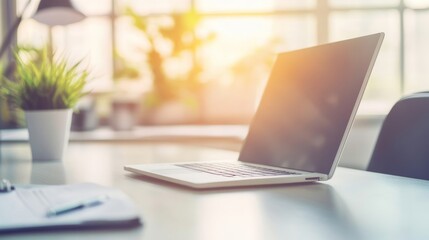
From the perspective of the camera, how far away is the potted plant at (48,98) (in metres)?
1.43

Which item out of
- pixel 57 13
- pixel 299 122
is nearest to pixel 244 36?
pixel 57 13

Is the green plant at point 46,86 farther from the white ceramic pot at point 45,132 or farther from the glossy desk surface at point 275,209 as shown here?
the glossy desk surface at point 275,209

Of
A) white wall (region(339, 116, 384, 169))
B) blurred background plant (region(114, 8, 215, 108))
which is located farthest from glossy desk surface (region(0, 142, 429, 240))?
blurred background plant (region(114, 8, 215, 108))

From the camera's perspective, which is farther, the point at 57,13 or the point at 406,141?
the point at 57,13

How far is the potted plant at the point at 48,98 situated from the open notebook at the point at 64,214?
0.66 metres

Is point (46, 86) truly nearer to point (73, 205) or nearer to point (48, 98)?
point (48, 98)

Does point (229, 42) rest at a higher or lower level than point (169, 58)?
higher

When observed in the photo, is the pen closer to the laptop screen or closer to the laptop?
the laptop

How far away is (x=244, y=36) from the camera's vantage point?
152 inches

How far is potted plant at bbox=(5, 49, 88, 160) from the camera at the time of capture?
143 cm

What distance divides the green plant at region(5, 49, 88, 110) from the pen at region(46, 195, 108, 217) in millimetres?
830

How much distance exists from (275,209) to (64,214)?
0.24 m

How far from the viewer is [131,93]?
3.75 meters

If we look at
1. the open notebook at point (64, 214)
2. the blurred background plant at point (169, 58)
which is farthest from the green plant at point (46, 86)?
the blurred background plant at point (169, 58)
